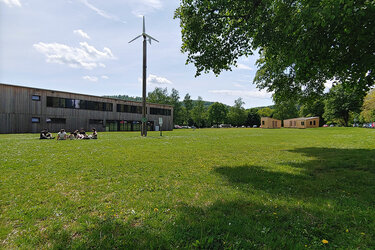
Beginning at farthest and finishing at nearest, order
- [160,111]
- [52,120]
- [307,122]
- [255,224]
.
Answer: [307,122]
[160,111]
[52,120]
[255,224]

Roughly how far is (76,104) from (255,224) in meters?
46.5

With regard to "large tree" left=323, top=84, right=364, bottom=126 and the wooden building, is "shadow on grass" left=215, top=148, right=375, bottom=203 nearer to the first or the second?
"large tree" left=323, top=84, right=364, bottom=126

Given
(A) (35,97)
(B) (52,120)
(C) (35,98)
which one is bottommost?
(B) (52,120)

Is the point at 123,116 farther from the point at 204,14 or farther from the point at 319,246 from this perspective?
the point at 319,246

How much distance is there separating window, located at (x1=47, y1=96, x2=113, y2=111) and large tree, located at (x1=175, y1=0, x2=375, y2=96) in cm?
3869

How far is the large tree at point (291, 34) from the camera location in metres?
6.16

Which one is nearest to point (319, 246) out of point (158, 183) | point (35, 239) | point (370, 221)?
point (370, 221)

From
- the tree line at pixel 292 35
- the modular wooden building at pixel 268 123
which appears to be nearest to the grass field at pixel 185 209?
the tree line at pixel 292 35

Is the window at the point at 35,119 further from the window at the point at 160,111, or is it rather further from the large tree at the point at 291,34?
the large tree at the point at 291,34

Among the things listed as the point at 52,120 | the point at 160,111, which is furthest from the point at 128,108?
the point at 52,120

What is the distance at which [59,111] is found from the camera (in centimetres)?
3891

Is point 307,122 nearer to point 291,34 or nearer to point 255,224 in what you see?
point 291,34

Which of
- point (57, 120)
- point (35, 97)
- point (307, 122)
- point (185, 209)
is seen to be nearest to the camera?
point (185, 209)

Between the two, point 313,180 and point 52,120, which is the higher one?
point 52,120
